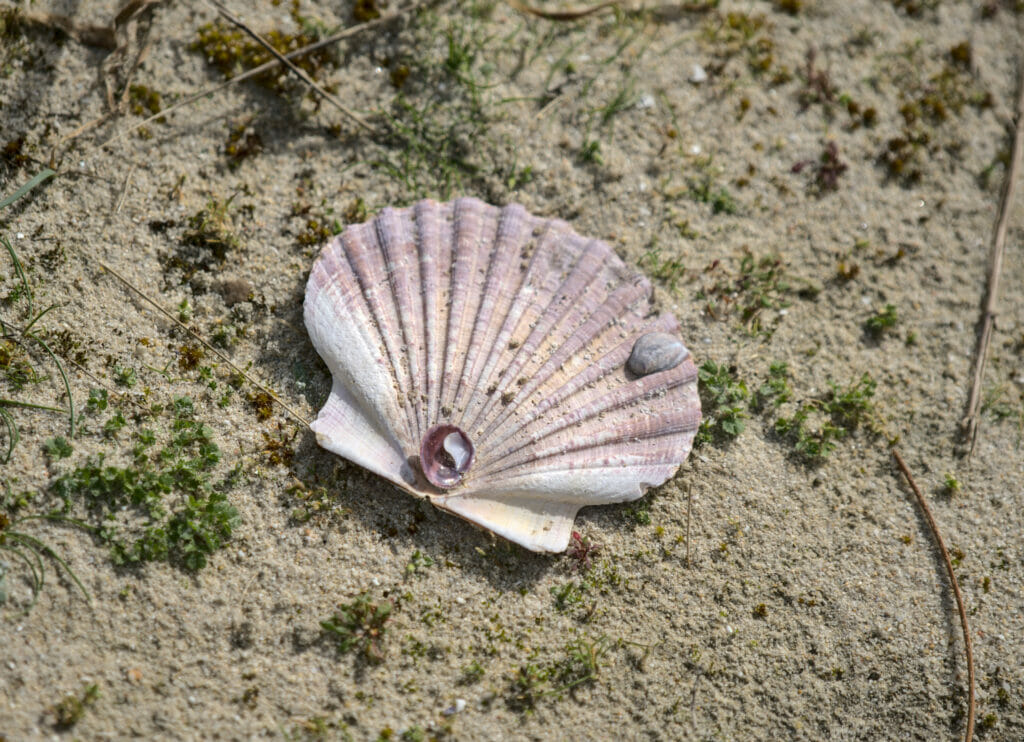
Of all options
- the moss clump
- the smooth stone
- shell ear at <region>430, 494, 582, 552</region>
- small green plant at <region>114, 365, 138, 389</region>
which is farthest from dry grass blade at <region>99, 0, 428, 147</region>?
shell ear at <region>430, 494, 582, 552</region>

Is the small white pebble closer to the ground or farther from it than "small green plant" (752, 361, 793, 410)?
closer to the ground

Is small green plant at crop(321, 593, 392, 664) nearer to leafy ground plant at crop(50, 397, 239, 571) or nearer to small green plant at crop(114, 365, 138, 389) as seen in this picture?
leafy ground plant at crop(50, 397, 239, 571)

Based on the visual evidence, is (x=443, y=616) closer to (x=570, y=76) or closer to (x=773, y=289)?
(x=773, y=289)

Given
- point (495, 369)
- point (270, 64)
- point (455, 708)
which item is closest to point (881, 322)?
point (495, 369)

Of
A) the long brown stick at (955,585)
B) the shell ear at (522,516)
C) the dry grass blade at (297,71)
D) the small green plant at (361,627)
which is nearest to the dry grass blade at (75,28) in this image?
the dry grass blade at (297,71)

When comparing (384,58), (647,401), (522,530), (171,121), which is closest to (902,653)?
(647,401)
